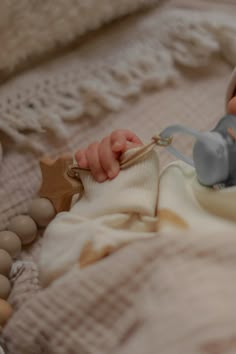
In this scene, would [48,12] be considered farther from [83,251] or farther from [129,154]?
[83,251]

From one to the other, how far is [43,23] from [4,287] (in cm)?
40

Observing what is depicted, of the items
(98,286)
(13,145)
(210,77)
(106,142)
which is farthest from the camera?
(210,77)

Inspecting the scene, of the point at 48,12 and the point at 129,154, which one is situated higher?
the point at 48,12

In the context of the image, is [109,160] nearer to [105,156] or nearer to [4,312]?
[105,156]

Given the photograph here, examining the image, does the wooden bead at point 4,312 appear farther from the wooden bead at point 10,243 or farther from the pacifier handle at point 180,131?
the pacifier handle at point 180,131

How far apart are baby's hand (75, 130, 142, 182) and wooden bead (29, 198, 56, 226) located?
92 mm

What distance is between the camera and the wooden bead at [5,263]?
0.66 metres

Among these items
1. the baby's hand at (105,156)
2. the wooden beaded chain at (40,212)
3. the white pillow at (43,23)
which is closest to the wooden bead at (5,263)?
the wooden beaded chain at (40,212)

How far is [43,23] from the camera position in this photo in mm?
854

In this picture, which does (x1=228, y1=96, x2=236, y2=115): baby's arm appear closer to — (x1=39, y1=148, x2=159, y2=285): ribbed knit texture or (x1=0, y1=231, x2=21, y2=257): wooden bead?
(x1=39, y1=148, x2=159, y2=285): ribbed knit texture

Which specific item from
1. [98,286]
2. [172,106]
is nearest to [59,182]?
[98,286]

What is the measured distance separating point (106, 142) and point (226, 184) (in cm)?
13

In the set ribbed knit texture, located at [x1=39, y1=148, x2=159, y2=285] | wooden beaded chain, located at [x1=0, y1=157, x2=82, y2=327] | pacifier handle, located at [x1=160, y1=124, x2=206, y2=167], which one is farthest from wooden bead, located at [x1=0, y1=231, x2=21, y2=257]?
pacifier handle, located at [x1=160, y1=124, x2=206, y2=167]

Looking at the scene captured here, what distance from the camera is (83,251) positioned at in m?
0.55
